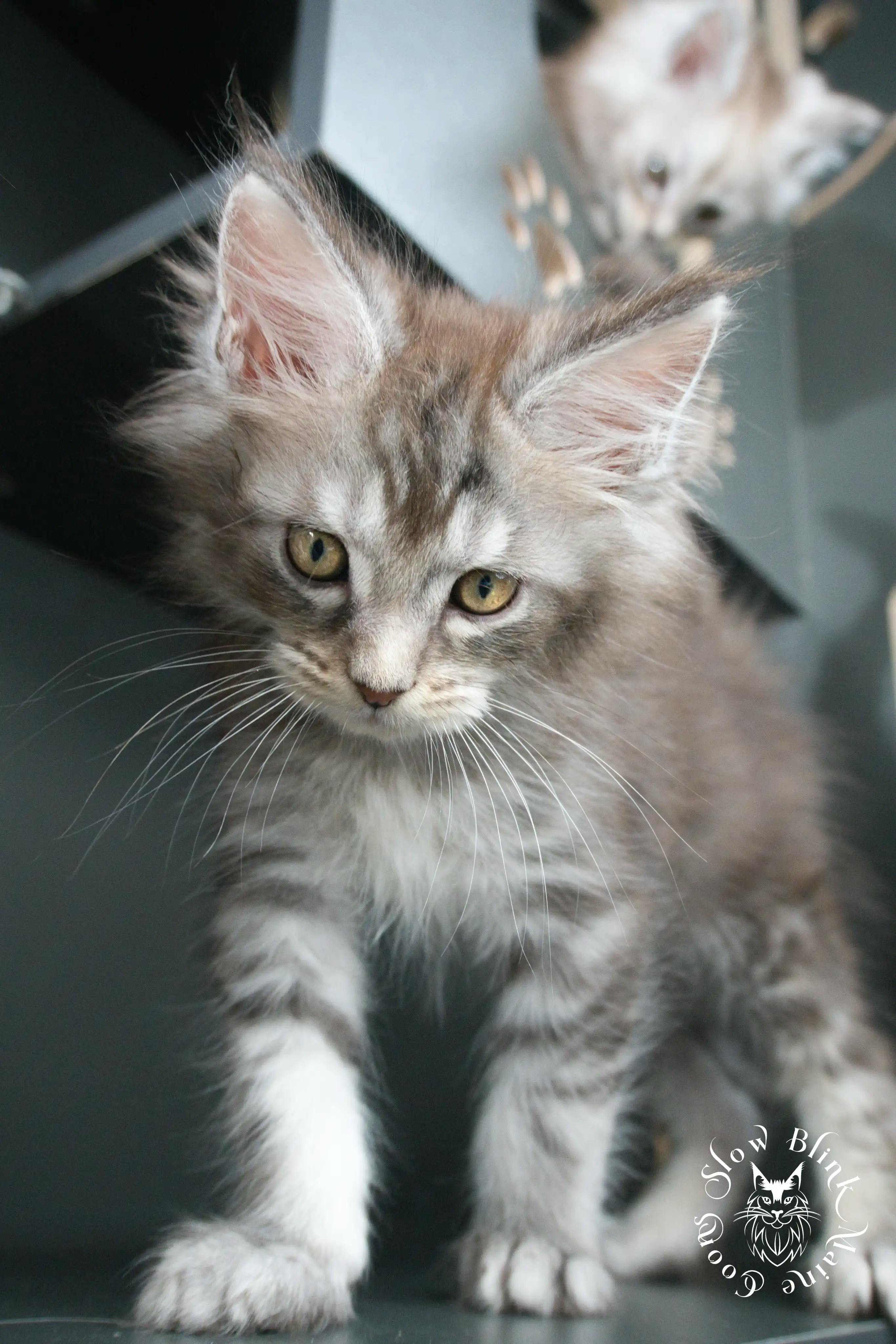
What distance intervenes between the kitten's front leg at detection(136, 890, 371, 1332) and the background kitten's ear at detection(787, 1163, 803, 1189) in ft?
1.44

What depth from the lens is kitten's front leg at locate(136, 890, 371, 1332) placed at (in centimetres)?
88

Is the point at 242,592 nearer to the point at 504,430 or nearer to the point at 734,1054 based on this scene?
the point at 504,430

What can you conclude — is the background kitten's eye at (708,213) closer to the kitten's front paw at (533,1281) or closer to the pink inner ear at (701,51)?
the pink inner ear at (701,51)

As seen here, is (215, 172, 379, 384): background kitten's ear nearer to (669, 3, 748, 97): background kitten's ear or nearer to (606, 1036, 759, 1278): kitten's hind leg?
(606, 1036, 759, 1278): kitten's hind leg

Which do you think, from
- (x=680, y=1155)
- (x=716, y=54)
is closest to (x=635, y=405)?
(x=680, y=1155)

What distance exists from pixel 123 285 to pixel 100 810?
60 centimetres

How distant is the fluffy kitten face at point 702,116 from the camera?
5.82 feet

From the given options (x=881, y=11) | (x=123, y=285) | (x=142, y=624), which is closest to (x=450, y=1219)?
(x=142, y=624)

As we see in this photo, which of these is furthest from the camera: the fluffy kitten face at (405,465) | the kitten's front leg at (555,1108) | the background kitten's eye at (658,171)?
the background kitten's eye at (658,171)

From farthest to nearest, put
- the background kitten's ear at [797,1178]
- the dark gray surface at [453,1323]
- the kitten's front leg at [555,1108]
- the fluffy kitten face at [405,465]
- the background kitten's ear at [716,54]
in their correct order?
the background kitten's ear at [716,54] < the background kitten's ear at [797,1178] < the kitten's front leg at [555,1108] < the fluffy kitten face at [405,465] < the dark gray surface at [453,1323]

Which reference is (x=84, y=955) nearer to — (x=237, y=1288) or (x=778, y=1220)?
(x=237, y=1288)

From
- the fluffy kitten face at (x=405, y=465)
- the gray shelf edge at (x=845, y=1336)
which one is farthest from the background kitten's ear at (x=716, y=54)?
the gray shelf edge at (x=845, y=1336)

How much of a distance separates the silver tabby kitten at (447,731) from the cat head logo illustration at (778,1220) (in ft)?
0.17

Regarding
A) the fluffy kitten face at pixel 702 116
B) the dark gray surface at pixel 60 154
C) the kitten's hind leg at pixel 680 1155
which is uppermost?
the fluffy kitten face at pixel 702 116
